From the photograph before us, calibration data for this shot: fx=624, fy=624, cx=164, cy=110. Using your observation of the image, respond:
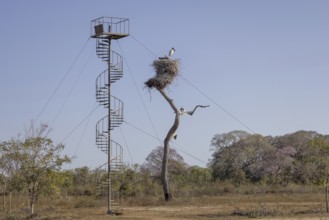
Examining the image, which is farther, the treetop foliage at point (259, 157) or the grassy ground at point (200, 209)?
the treetop foliage at point (259, 157)

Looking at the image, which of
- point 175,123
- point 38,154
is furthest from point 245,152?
point 38,154

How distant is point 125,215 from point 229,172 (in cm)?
3394

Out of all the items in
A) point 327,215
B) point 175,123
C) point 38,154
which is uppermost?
point 175,123

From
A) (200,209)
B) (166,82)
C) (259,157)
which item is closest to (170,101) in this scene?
(166,82)

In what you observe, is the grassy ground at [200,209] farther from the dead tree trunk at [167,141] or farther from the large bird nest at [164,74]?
the large bird nest at [164,74]

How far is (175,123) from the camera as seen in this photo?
1564 inches

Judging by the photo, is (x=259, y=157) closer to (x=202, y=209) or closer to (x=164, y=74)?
(x=164, y=74)

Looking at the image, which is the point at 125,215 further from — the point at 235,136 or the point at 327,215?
the point at 235,136

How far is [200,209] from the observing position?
106 feet

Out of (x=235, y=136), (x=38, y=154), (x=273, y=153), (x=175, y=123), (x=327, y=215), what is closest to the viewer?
(x=327, y=215)

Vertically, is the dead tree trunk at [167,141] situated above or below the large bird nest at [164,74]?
below

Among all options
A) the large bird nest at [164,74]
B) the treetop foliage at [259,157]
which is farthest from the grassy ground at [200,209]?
the treetop foliage at [259,157]

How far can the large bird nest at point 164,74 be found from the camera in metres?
38.9

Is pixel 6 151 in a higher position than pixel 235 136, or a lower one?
lower
